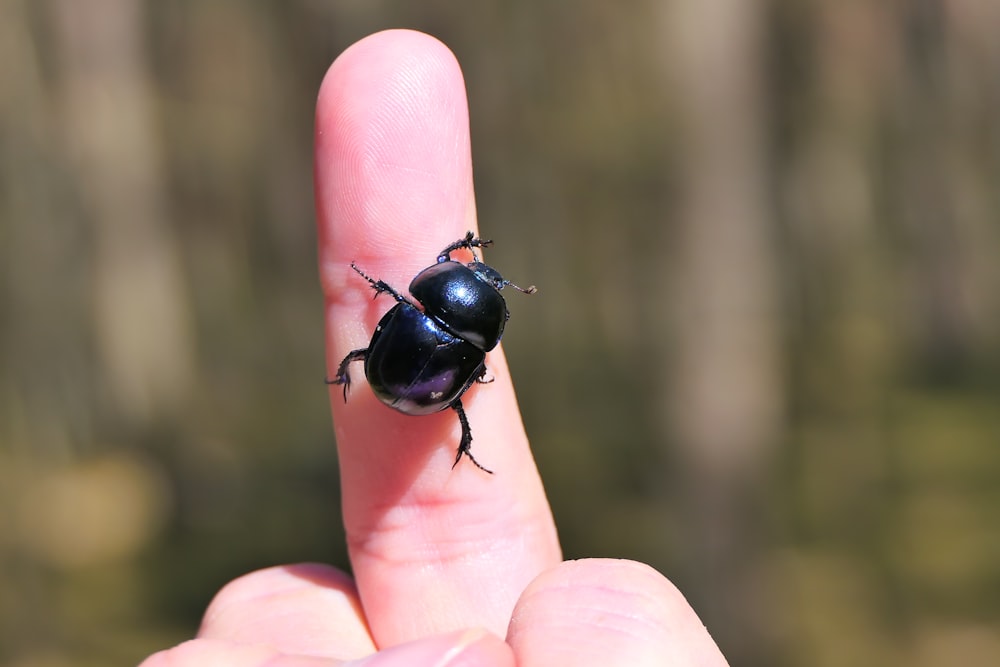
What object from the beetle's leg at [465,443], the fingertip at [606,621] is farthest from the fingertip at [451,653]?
the beetle's leg at [465,443]

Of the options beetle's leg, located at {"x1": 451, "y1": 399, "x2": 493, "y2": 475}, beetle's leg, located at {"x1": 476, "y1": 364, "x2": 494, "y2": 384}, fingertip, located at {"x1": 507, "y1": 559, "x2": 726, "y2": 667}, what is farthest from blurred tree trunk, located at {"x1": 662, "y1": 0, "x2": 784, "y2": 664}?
fingertip, located at {"x1": 507, "y1": 559, "x2": 726, "y2": 667}

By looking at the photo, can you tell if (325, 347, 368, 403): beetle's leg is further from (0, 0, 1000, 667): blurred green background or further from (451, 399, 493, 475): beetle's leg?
(0, 0, 1000, 667): blurred green background

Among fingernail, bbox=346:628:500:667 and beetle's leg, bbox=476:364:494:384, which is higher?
beetle's leg, bbox=476:364:494:384

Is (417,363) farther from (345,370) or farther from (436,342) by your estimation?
(345,370)

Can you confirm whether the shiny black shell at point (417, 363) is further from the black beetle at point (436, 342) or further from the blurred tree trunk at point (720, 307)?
the blurred tree trunk at point (720, 307)

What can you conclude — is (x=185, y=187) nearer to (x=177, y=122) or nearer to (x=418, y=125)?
(x=177, y=122)

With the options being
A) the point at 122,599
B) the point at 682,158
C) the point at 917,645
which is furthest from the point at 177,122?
the point at 917,645

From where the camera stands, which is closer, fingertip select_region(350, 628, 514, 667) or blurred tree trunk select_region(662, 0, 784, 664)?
fingertip select_region(350, 628, 514, 667)
